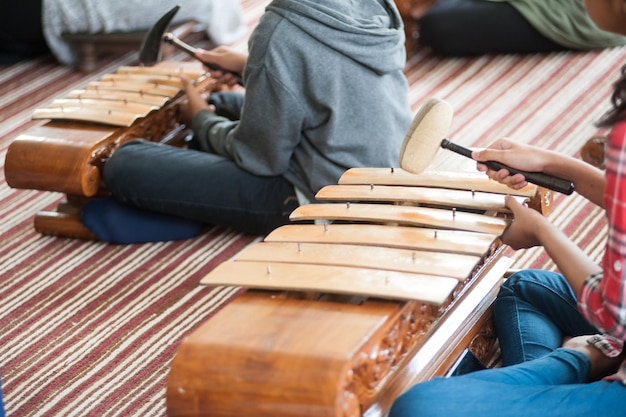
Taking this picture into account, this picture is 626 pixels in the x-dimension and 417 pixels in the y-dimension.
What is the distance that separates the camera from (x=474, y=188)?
1688 millimetres

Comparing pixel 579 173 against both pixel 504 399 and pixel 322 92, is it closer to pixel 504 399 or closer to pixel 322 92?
pixel 504 399

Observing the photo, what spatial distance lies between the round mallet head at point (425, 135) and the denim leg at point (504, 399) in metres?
0.40

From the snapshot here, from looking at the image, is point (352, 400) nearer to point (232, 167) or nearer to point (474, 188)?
point (474, 188)

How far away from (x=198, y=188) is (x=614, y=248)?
117cm

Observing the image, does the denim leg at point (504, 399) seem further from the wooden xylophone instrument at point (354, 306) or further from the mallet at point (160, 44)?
the mallet at point (160, 44)

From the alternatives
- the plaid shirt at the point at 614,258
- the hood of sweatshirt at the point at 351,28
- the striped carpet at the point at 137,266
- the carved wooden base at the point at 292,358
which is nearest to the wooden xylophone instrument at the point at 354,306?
the carved wooden base at the point at 292,358

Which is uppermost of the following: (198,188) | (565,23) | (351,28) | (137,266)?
(351,28)

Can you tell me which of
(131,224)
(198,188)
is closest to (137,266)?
(131,224)

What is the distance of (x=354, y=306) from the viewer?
1.33 meters

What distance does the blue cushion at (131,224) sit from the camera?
233cm

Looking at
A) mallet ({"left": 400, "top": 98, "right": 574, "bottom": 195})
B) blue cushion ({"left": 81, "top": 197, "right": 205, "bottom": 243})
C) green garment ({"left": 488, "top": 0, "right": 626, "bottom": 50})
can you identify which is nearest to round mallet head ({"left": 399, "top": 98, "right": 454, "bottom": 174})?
mallet ({"left": 400, "top": 98, "right": 574, "bottom": 195})

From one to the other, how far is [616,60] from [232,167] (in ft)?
5.33

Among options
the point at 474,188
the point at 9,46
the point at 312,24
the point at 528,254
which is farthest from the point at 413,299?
the point at 9,46

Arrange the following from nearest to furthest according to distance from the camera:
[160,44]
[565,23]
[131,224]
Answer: [131,224], [160,44], [565,23]
